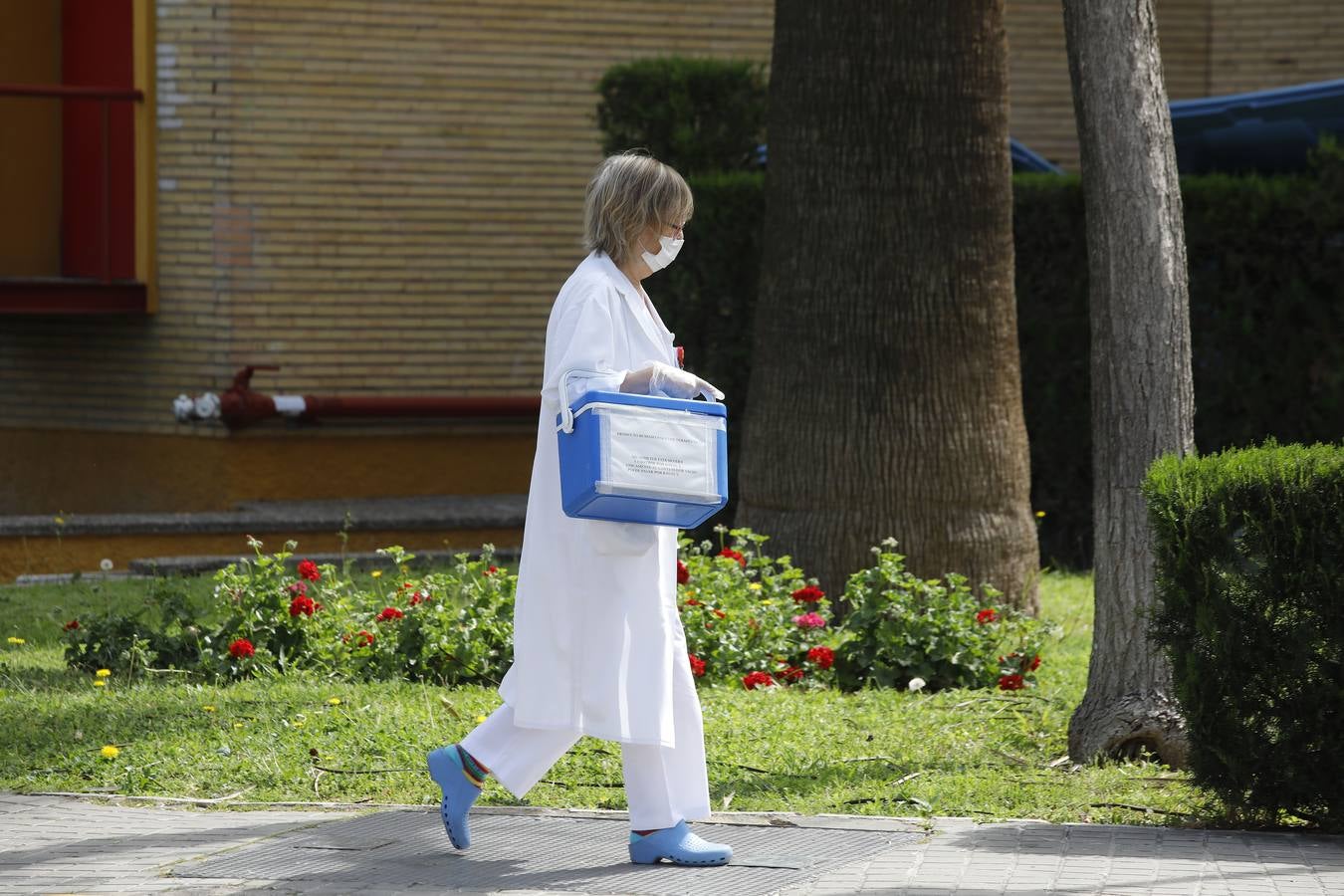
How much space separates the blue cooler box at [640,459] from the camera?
438 centimetres

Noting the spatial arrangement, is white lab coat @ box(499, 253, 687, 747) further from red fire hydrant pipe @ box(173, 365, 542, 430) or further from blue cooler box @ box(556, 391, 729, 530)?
red fire hydrant pipe @ box(173, 365, 542, 430)

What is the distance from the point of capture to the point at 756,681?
712cm

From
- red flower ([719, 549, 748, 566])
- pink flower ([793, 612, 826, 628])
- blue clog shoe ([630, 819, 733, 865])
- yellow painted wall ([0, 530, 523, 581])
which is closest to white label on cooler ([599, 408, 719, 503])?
blue clog shoe ([630, 819, 733, 865])

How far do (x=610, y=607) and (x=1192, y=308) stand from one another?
6763mm

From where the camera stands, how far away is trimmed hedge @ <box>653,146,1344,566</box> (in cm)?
1016

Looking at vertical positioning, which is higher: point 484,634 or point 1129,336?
point 1129,336

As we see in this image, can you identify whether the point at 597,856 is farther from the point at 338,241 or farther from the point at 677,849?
the point at 338,241

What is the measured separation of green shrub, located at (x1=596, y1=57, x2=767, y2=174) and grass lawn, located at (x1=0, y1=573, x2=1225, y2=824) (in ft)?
17.1

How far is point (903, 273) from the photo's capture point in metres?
8.30

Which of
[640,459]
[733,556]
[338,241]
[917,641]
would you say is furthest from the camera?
[338,241]

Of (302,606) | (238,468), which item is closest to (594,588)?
(302,606)

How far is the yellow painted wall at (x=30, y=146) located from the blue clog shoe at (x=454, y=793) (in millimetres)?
9476

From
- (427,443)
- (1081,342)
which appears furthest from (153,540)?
(1081,342)

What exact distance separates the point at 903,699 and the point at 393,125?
288 inches
